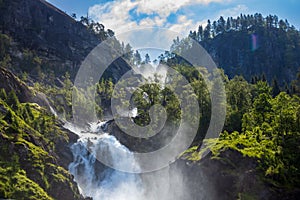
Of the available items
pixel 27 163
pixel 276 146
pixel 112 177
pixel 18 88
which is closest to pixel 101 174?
pixel 112 177

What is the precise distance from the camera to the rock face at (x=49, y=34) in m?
96.9

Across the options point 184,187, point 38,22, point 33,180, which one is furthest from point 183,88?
point 38,22

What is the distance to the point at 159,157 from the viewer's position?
46625mm

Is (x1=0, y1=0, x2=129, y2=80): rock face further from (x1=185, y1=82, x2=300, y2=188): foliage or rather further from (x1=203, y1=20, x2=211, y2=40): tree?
(x1=185, y1=82, x2=300, y2=188): foliage

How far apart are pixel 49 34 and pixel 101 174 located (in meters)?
73.5

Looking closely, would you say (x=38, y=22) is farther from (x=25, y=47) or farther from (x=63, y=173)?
(x=63, y=173)

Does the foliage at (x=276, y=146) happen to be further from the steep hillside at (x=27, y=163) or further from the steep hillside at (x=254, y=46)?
the steep hillside at (x=254, y=46)

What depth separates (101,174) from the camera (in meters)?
44.8

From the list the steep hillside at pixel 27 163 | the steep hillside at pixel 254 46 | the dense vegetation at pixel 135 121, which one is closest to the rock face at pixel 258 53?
the steep hillside at pixel 254 46

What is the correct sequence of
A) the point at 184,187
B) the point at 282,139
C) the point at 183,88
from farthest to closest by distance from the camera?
the point at 183,88, the point at 184,187, the point at 282,139

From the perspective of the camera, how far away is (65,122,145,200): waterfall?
4178 centimetres

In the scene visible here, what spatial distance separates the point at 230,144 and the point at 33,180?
18536mm

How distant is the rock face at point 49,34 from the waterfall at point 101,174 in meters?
49.8

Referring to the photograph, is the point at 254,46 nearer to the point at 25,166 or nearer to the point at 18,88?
the point at 18,88
